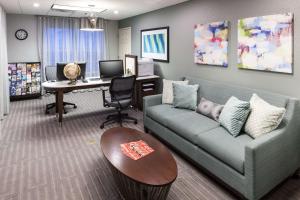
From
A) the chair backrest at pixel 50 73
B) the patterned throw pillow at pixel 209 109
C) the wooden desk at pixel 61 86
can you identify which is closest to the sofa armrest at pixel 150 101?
the patterned throw pillow at pixel 209 109

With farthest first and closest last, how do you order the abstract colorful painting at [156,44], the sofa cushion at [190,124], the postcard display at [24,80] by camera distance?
1. the postcard display at [24,80]
2. the abstract colorful painting at [156,44]
3. the sofa cushion at [190,124]

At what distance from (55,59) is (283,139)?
622 cm

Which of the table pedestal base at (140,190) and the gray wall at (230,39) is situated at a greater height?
the gray wall at (230,39)

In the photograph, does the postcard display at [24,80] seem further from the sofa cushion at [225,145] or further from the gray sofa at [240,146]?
the sofa cushion at [225,145]

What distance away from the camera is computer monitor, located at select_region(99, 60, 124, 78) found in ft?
15.6

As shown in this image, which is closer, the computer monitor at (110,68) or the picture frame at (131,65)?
the computer monitor at (110,68)

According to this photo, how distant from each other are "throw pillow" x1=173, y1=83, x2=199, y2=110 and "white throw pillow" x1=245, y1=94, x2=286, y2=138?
109 cm

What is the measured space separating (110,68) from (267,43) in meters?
3.00

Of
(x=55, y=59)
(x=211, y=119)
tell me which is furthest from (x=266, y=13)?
(x=55, y=59)

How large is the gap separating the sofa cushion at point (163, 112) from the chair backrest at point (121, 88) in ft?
2.07

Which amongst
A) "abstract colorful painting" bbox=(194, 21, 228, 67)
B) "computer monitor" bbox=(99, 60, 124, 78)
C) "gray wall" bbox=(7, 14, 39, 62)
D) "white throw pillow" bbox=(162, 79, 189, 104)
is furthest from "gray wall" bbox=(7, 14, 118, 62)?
"abstract colorful painting" bbox=(194, 21, 228, 67)

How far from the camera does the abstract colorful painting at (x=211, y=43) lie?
3520 mm

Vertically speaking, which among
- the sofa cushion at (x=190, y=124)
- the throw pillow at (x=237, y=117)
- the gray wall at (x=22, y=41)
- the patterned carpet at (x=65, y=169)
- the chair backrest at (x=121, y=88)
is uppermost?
the gray wall at (x=22, y=41)

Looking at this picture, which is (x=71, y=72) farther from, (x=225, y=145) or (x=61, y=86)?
(x=225, y=145)
